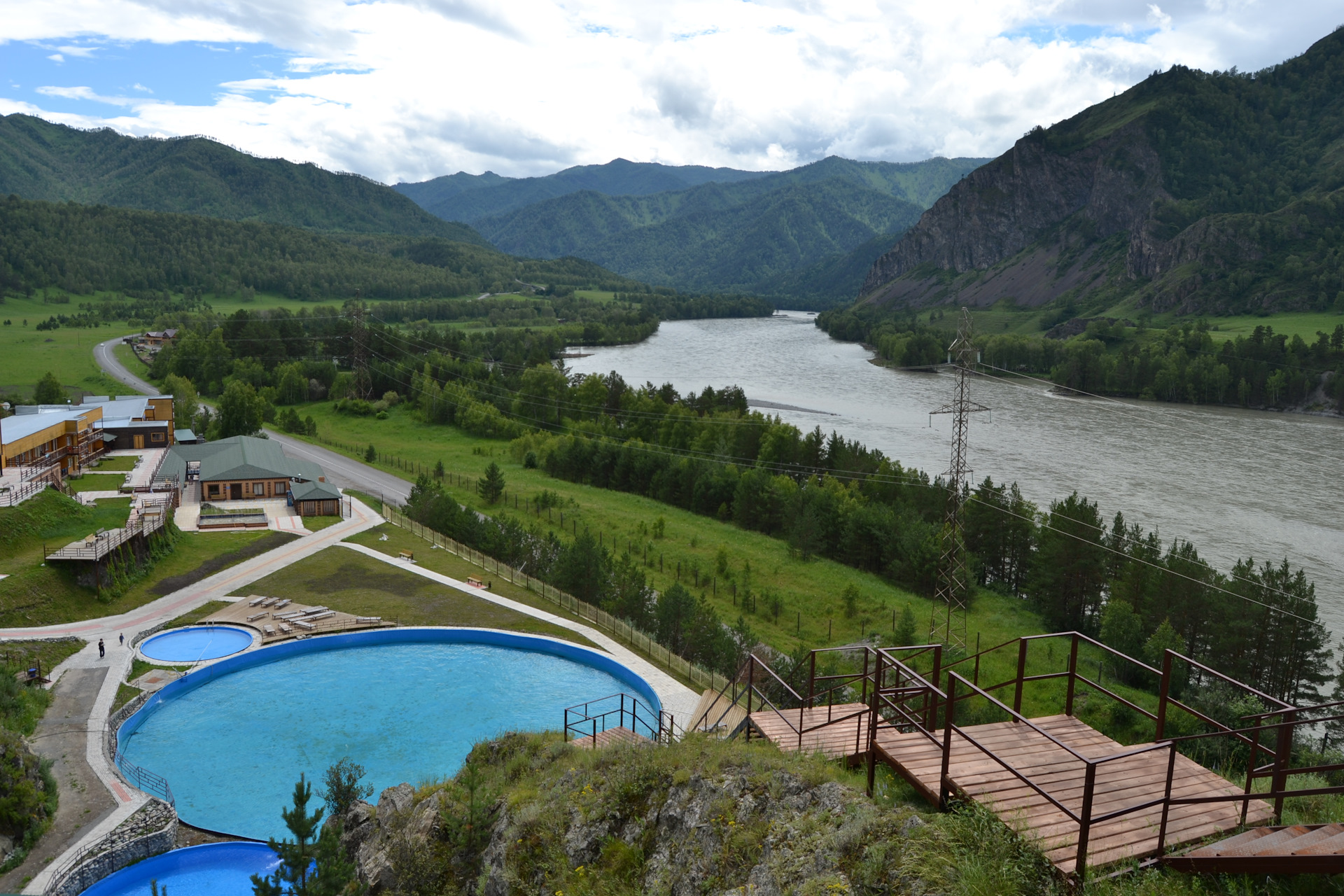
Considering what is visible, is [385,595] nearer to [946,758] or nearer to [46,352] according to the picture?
[946,758]

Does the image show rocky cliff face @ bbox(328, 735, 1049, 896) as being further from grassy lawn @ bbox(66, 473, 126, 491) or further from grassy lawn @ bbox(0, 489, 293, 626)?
grassy lawn @ bbox(66, 473, 126, 491)

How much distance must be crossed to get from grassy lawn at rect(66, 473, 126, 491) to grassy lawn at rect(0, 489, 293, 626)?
3.51m

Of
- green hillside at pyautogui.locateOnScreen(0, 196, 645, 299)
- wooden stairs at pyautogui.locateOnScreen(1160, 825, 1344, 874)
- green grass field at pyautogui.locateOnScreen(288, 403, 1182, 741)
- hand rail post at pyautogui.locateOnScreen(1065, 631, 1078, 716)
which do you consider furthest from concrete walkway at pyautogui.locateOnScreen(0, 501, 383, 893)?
green hillside at pyautogui.locateOnScreen(0, 196, 645, 299)

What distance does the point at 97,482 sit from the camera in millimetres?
47656

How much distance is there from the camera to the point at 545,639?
109ft

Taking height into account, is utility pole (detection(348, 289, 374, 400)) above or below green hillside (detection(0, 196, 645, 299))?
below

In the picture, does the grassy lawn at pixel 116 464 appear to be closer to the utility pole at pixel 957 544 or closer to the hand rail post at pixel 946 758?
the utility pole at pixel 957 544

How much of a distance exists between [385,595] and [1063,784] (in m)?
33.4

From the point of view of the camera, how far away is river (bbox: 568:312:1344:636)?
161 feet

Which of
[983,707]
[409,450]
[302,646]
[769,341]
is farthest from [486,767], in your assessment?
[769,341]

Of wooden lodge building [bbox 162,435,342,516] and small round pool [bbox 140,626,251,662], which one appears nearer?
small round pool [bbox 140,626,251,662]

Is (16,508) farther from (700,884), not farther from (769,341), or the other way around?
(769,341)

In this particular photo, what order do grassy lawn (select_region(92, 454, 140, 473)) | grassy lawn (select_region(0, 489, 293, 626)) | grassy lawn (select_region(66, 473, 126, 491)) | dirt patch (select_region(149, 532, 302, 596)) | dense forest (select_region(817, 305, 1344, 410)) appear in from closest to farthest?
1. grassy lawn (select_region(0, 489, 293, 626))
2. dirt patch (select_region(149, 532, 302, 596))
3. grassy lawn (select_region(66, 473, 126, 491))
4. grassy lawn (select_region(92, 454, 140, 473))
5. dense forest (select_region(817, 305, 1344, 410))

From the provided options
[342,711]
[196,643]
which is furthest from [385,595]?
[342,711]
